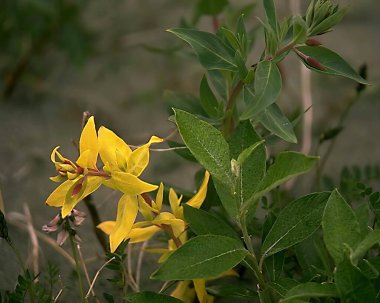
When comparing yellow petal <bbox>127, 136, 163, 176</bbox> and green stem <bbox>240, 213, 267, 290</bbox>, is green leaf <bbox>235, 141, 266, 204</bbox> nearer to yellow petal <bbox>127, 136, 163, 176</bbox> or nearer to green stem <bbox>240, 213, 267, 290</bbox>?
green stem <bbox>240, 213, 267, 290</bbox>

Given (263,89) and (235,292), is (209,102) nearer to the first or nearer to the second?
(263,89)

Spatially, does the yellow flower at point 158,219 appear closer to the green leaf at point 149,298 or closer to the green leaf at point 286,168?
the green leaf at point 149,298

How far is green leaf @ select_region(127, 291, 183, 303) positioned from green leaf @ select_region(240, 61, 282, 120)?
0.97ft

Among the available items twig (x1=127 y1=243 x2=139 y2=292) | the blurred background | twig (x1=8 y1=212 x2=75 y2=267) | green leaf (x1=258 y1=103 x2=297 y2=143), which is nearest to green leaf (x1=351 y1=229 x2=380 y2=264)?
green leaf (x1=258 y1=103 x2=297 y2=143)

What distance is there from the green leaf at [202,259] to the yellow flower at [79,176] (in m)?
0.17

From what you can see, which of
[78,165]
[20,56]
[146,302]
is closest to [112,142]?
[78,165]

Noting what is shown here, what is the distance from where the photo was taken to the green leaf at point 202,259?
3.31 ft

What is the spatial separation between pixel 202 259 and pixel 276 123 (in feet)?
0.91

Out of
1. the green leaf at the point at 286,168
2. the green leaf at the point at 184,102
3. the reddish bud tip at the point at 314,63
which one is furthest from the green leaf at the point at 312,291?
the green leaf at the point at 184,102

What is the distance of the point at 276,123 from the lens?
46.7 inches

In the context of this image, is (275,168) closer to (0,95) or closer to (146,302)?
(146,302)

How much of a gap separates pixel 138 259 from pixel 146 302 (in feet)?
1.29

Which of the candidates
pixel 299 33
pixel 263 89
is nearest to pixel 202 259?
pixel 263 89

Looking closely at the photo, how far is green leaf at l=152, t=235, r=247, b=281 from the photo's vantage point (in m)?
1.01
